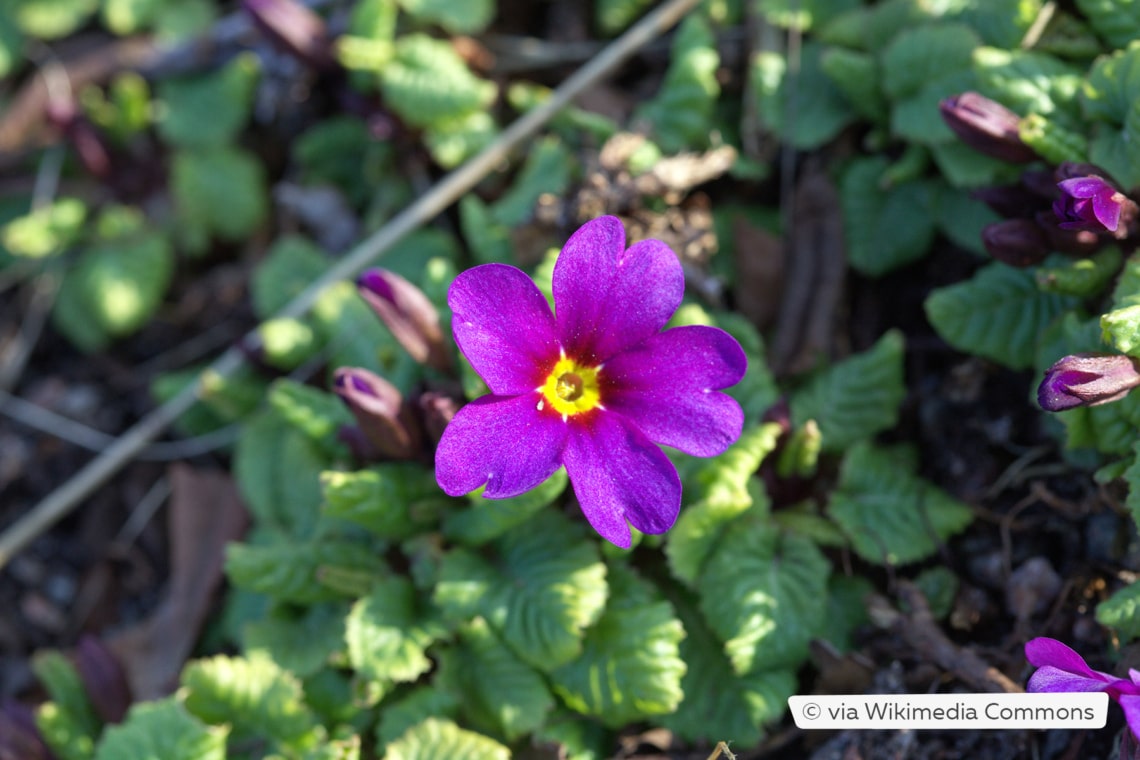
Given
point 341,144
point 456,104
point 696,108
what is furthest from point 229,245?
point 696,108

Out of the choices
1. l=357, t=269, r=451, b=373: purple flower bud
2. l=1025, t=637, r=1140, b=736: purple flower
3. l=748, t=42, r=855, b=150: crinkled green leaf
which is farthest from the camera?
l=748, t=42, r=855, b=150: crinkled green leaf

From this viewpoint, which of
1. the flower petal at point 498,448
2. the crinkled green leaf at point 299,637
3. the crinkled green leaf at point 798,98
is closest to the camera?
the flower petal at point 498,448

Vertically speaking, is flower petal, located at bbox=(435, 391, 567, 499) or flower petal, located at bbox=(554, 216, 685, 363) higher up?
flower petal, located at bbox=(554, 216, 685, 363)

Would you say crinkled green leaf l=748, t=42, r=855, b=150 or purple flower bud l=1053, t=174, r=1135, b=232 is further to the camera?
crinkled green leaf l=748, t=42, r=855, b=150

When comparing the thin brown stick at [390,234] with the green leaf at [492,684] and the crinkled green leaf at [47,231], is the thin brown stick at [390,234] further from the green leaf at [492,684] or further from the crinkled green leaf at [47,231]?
the green leaf at [492,684]

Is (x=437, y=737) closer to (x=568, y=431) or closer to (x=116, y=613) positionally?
(x=568, y=431)

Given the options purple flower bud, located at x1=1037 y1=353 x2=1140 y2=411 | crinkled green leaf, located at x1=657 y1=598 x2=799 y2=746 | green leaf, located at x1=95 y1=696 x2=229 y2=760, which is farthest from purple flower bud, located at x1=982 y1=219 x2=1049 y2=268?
green leaf, located at x1=95 y1=696 x2=229 y2=760

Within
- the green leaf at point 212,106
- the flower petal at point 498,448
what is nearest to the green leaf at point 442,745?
the flower petal at point 498,448

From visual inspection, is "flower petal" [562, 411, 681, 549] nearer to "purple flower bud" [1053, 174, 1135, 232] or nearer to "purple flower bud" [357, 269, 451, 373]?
"purple flower bud" [357, 269, 451, 373]

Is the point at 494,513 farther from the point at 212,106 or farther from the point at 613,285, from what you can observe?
the point at 212,106
